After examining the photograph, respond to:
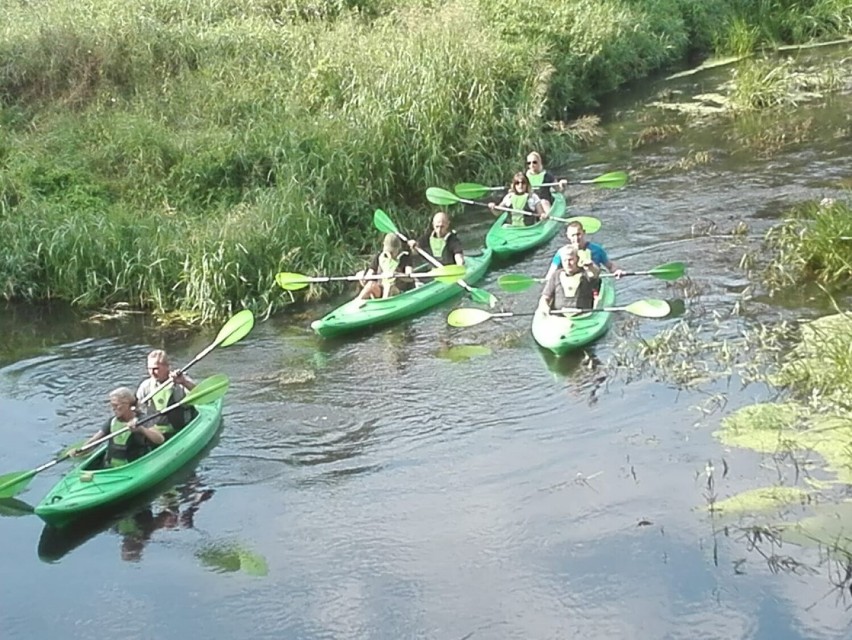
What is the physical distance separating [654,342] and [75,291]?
233 inches

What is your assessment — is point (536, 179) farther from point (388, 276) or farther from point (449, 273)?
point (388, 276)

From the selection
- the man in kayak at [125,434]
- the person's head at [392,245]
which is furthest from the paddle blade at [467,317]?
the man in kayak at [125,434]

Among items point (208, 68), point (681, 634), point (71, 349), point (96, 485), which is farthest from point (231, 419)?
point (208, 68)

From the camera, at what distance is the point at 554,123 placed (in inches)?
675

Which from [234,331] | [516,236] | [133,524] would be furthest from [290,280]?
[133,524]

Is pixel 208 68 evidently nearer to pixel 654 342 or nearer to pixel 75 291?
pixel 75 291

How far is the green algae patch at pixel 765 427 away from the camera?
25.1 ft

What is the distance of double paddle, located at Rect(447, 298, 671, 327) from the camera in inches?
386

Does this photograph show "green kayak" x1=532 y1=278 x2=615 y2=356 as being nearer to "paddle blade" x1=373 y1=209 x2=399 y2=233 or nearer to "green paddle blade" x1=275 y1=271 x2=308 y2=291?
"green paddle blade" x1=275 y1=271 x2=308 y2=291

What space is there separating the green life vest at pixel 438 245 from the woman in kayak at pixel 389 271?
0.39 meters

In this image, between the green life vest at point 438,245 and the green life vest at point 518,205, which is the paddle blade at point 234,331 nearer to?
the green life vest at point 438,245

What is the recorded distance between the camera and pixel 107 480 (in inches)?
300

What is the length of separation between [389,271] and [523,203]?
278 centimetres

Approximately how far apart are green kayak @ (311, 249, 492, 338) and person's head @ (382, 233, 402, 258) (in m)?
0.43
